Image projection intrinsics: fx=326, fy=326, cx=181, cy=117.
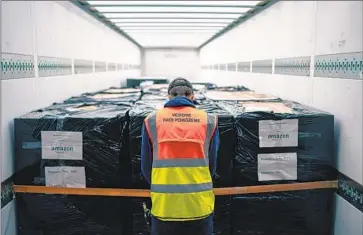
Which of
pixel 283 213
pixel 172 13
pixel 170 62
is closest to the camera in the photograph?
pixel 283 213

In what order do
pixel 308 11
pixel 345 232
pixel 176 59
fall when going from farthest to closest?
1. pixel 176 59
2. pixel 308 11
3. pixel 345 232

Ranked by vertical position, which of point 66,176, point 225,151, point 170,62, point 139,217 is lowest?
point 139,217

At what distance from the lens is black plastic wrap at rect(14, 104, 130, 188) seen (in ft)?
8.57

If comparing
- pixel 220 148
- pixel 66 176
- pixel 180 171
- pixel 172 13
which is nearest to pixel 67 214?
pixel 66 176

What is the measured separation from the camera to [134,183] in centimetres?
267

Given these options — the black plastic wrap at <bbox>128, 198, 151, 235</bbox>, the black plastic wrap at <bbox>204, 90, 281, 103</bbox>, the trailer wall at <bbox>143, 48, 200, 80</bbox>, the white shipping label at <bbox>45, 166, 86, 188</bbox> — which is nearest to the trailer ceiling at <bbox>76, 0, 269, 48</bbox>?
the black plastic wrap at <bbox>204, 90, 281, 103</bbox>

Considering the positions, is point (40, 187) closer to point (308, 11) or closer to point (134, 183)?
point (134, 183)

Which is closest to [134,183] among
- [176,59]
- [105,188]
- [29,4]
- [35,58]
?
[105,188]

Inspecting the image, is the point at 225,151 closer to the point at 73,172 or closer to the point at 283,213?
the point at 283,213

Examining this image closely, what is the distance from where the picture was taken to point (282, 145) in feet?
8.78

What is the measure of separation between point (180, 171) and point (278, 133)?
108cm

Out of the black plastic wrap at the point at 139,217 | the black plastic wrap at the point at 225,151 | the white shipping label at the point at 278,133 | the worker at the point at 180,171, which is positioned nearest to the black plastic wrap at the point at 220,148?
the black plastic wrap at the point at 225,151

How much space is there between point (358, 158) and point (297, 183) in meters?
0.52

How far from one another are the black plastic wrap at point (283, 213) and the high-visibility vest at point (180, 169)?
0.81 meters
